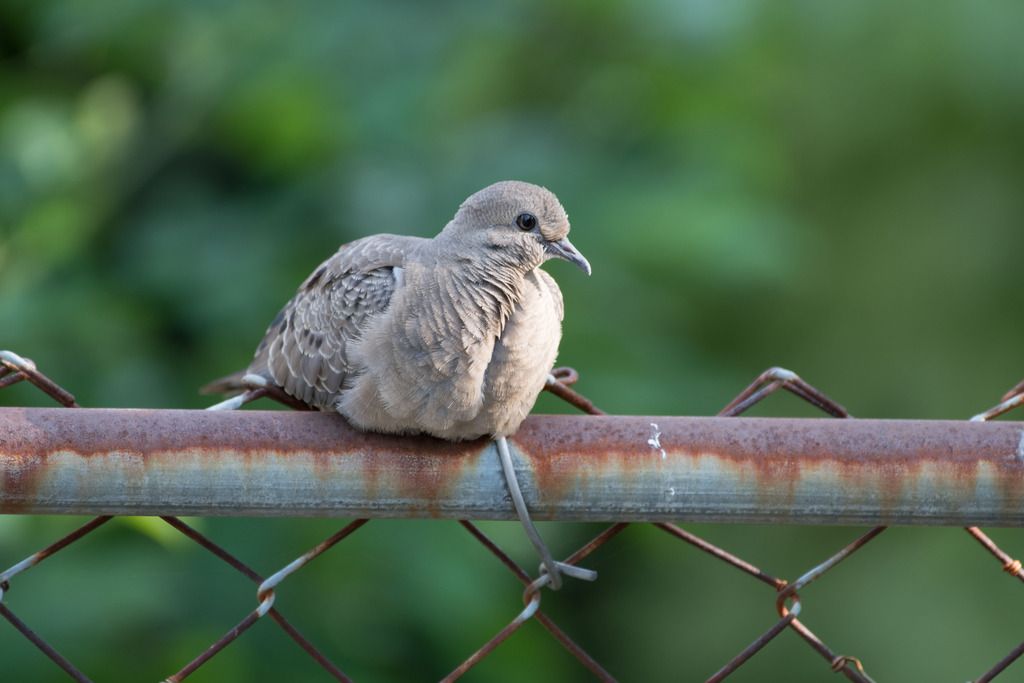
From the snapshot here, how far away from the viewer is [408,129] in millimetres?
3340

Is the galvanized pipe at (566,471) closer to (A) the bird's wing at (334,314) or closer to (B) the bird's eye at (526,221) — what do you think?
(A) the bird's wing at (334,314)

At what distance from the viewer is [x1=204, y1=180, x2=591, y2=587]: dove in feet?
6.15

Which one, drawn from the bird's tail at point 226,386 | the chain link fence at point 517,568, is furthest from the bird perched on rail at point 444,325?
the bird's tail at point 226,386

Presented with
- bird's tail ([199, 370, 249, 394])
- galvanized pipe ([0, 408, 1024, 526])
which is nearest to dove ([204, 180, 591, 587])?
galvanized pipe ([0, 408, 1024, 526])

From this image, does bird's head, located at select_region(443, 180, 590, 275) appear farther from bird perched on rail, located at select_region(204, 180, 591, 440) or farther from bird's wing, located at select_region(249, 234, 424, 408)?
bird's wing, located at select_region(249, 234, 424, 408)

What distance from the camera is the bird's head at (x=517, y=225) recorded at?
2172mm

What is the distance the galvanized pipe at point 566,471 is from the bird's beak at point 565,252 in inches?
23.4

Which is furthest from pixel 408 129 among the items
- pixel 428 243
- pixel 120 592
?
pixel 120 592

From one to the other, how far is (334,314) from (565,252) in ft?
1.49

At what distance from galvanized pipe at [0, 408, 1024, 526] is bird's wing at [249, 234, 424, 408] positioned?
422mm

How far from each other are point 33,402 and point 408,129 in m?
1.24

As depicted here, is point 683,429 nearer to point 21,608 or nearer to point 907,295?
point 21,608

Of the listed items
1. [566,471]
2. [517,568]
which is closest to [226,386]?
[517,568]

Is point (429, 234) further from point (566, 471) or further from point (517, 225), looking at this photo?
point (566, 471)
